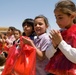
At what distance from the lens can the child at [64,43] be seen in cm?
207

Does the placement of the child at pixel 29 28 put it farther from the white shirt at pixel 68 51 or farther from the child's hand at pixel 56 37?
the white shirt at pixel 68 51

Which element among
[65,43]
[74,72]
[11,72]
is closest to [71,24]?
[65,43]

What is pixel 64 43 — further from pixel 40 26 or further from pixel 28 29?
pixel 28 29

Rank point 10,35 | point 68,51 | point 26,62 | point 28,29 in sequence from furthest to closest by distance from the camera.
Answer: point 10,35 < point 28,29 < point 26,62 < point 68,51

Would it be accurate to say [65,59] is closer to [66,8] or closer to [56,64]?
[56,64]

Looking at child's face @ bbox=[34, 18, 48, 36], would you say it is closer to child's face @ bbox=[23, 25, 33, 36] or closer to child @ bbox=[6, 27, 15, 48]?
child's face @ bbox=[23, 25, 33, 36]

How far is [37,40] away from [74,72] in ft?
2.88

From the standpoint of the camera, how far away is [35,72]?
2.80m

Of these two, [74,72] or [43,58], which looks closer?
[74,72]

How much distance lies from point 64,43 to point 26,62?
2.55 feet

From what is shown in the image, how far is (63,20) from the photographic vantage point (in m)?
2.21

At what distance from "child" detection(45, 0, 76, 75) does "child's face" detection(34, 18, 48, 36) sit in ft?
1.83

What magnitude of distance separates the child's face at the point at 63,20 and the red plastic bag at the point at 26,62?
579 mm

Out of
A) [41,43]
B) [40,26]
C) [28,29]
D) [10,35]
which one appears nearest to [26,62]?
[41,43]
